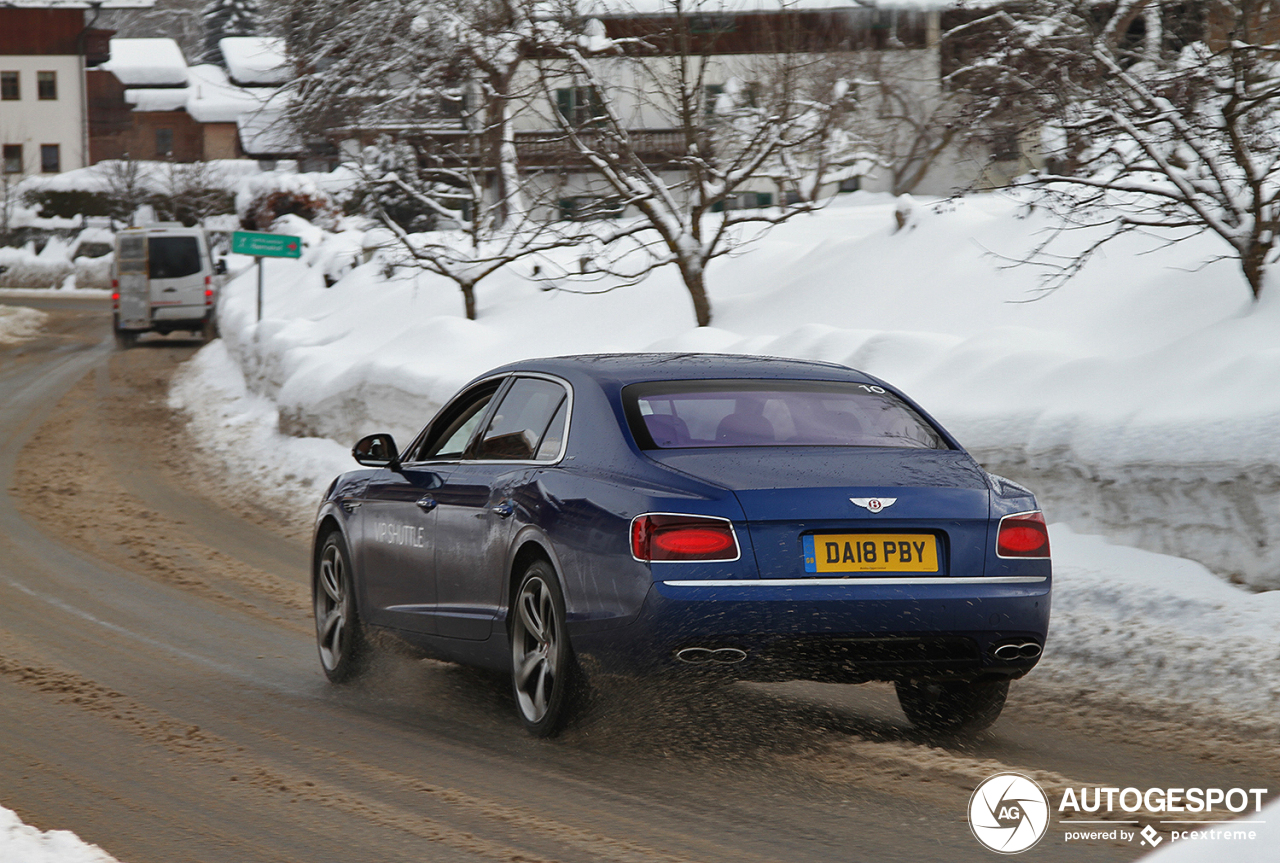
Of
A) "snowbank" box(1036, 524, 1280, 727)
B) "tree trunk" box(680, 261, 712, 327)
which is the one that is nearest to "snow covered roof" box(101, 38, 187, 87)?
"tree trunk" box(680, 261, 712, 327)

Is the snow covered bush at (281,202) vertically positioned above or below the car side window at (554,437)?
below

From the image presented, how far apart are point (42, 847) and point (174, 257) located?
1178 inches

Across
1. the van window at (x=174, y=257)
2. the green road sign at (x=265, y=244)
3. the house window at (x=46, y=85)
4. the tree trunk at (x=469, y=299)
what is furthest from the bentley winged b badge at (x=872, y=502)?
the house window at (x=46, y=85)

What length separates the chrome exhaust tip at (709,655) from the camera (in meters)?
4.80

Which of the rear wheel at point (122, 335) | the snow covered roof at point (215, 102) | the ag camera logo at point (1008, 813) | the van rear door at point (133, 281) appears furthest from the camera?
the snow covered roof at point (215, 102)

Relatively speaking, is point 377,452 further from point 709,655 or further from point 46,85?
point 46,85

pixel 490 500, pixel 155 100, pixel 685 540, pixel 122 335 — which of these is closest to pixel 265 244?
pixel 122 335

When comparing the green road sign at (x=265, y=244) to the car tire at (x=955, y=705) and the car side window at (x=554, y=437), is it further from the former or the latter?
the car tire at (x=955, y=705)

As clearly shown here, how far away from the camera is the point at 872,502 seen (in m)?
4.91

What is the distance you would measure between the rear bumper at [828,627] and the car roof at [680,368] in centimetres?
117

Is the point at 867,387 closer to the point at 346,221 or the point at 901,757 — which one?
the point at 901,757

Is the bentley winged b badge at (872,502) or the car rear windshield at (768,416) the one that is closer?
the bentley winged b badge at (872,502)

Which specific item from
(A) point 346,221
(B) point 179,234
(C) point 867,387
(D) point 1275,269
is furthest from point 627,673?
(A) point 346,221

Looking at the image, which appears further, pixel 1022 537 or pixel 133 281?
pixel 133 281
